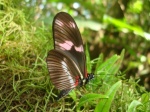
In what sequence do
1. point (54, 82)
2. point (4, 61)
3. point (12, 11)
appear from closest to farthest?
point (54, 82) < point (4, 61) < point (12, 11)

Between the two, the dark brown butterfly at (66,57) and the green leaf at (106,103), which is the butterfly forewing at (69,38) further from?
the green leaf at (106,103)

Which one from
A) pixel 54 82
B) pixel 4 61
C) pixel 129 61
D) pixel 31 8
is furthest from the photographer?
pixel 129 61

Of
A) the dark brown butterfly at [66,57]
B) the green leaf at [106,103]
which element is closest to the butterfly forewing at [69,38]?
the dark brown butterfly at [66,57]

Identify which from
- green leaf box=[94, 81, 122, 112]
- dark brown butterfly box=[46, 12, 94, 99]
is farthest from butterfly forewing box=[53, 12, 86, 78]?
green leaf box=[94, 81, 122, 112]

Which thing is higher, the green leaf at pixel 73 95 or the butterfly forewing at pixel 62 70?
the butterfly forewing at pixel 62 70

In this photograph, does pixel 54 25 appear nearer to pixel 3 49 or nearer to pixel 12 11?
pixel 3 49

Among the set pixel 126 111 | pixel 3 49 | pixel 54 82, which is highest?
pixel 3 49

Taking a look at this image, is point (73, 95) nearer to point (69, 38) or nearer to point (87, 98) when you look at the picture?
point (87, 98)

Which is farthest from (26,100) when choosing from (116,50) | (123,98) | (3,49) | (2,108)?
(116,50)
